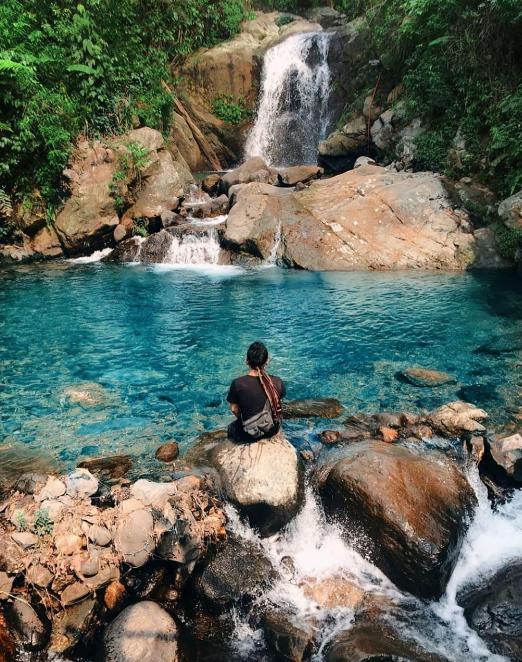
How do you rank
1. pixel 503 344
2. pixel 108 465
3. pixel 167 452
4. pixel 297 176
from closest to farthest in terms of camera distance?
pixel 108 465 → pixel 167 452 → pixel 503 344 → pixel 297 176

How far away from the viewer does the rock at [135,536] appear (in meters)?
4.45

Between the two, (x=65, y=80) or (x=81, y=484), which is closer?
(x=81, y=484)

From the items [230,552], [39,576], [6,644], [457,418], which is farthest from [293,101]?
[6,644]

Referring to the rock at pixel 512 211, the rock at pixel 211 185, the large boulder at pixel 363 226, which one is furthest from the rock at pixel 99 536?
the rock at pixel 211 185

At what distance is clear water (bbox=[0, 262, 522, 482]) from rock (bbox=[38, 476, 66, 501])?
3.00 ft

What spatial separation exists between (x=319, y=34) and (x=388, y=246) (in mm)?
17867

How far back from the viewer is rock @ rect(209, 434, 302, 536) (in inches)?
197

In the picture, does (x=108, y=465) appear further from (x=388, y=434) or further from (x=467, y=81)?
(x=467, y=81)

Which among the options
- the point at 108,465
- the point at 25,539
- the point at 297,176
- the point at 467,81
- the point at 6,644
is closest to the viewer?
A: the point at 6,644

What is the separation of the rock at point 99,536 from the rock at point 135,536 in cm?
8

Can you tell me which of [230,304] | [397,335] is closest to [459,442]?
[397,335]

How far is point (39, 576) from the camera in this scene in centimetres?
413

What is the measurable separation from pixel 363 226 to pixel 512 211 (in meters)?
4.58

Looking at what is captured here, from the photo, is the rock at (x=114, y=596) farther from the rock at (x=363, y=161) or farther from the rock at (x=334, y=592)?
the rock at (x=363, y=161)
